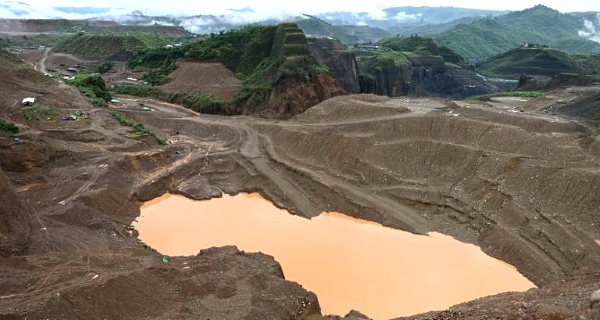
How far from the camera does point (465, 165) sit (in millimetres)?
32406

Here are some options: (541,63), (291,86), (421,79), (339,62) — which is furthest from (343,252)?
(541,63)

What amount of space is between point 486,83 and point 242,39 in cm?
4669

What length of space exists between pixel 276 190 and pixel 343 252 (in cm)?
900

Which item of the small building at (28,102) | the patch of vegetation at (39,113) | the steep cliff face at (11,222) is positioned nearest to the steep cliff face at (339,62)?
the patch of vegetation at (39,113)

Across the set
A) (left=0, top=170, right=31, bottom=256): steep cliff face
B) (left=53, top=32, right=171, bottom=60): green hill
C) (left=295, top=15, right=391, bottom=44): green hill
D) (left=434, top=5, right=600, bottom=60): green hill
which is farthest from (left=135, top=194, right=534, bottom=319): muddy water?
(left=295, top=15, right=391, bottom=44): green hill

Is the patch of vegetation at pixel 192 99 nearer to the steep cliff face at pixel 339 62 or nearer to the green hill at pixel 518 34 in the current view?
the steep cliff face at pixel 339 62

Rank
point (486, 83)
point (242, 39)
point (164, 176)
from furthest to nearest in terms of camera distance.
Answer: point (486, 83)
point (242, 39)
point (164, 176)

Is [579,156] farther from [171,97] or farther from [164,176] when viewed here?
[171,97]

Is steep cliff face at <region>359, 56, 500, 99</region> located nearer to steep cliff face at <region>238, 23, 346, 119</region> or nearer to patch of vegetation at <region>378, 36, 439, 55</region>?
patch of vegetation at <region>378, 36, 439, 55</region>

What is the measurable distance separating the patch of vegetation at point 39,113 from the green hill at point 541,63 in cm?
8213

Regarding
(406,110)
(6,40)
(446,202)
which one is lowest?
(6,40)

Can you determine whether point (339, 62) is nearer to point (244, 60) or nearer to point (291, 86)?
point (244, 60)

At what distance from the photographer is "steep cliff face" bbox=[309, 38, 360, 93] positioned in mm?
67188

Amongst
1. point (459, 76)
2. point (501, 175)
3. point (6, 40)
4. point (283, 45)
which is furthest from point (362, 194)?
point (6, 40)
